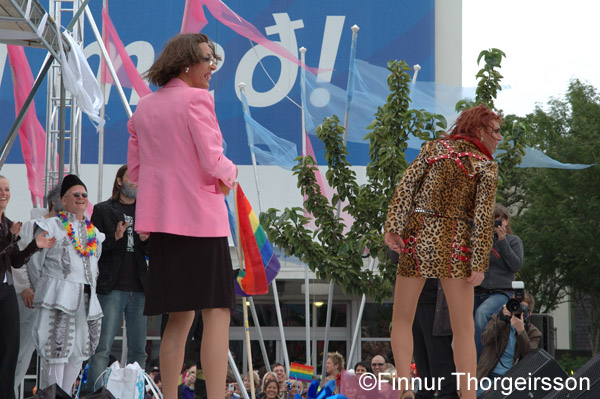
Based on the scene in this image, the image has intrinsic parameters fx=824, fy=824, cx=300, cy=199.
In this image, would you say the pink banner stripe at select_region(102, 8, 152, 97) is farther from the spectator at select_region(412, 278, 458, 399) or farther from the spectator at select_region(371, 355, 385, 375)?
the spectator at select_region(412, 278, 458, 399)

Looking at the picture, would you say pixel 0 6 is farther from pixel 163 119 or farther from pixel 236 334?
pixel 236 334

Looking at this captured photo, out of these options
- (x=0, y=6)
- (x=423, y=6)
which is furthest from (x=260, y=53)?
(x=0, y=6)

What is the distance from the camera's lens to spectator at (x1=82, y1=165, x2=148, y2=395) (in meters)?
6.28

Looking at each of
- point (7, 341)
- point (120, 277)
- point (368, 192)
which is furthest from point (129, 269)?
point (368, 192)

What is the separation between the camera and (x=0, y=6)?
6.64 m

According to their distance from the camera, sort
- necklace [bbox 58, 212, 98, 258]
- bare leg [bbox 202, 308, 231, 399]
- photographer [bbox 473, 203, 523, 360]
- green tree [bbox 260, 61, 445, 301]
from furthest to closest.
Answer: green tree [bbox 260, 61, 445, 301] < photographer [bbox 473, 203, 523, 360] < necklace [bbox 58, 212, 98, 258] < bare leg [bbox 202, 308, 231, 399]

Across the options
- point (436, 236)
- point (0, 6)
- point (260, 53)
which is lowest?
point (436, 236)

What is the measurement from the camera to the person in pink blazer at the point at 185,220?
12.8 ft

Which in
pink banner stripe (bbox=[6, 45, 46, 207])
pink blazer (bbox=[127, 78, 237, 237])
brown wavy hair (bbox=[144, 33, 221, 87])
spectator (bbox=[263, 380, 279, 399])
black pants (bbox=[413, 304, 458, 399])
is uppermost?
pink banner stripe (bbox=[6, 45, 46, 207])

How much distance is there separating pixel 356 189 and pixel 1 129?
14.4 meters

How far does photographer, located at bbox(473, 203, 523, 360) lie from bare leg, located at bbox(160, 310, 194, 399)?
3.13 m

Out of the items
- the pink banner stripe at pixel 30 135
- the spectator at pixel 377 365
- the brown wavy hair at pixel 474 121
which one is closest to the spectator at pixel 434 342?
the brown wavy hair at pixel 474 121

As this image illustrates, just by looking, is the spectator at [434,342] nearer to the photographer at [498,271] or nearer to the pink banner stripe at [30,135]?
the photographer at [498,271]

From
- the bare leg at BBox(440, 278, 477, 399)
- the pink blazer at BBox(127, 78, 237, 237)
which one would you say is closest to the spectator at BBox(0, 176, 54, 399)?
the pink blazer at BBox(127, 78, 237, 237)
